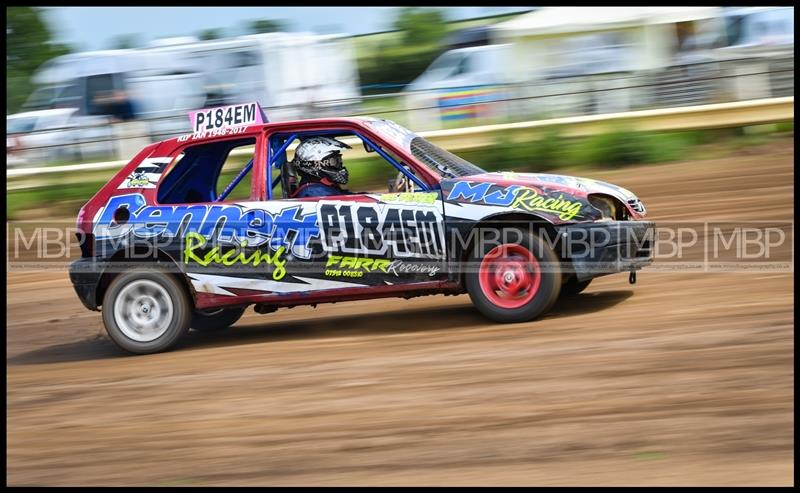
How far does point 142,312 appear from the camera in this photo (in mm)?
8047

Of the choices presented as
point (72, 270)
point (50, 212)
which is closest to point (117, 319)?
point (72, 270)

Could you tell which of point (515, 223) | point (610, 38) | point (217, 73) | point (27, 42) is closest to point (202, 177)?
point (515, 223)

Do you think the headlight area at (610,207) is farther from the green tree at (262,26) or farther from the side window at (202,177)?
the green tree at (262,26)

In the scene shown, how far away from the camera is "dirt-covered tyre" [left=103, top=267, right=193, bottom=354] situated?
26.1 ft

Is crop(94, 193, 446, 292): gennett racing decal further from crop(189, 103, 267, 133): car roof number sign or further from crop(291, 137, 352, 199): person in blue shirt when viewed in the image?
crop(189, 103, 267, 133): car roof number sign

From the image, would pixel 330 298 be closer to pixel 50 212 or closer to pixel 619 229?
pixel 619 229

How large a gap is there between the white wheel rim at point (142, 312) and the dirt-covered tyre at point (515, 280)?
2365 mm

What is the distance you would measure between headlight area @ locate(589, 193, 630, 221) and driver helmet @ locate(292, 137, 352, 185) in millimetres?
1846

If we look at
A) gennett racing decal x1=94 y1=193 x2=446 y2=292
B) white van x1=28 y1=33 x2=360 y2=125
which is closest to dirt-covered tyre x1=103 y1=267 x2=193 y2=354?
gennett racing decal x1=94 y1=193 x2=446 y2=292

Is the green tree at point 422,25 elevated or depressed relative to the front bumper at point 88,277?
elevated

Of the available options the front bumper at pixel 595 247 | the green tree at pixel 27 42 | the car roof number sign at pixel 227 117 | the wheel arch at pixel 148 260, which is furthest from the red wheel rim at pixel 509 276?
the green tree at pixel 27 42

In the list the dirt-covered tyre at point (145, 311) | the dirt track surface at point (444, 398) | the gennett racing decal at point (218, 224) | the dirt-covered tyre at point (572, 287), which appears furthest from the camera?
the dirt-covered tyre at point (572, 287)

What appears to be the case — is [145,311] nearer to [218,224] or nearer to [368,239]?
[218,224]

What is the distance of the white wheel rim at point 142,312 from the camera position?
8000mm
